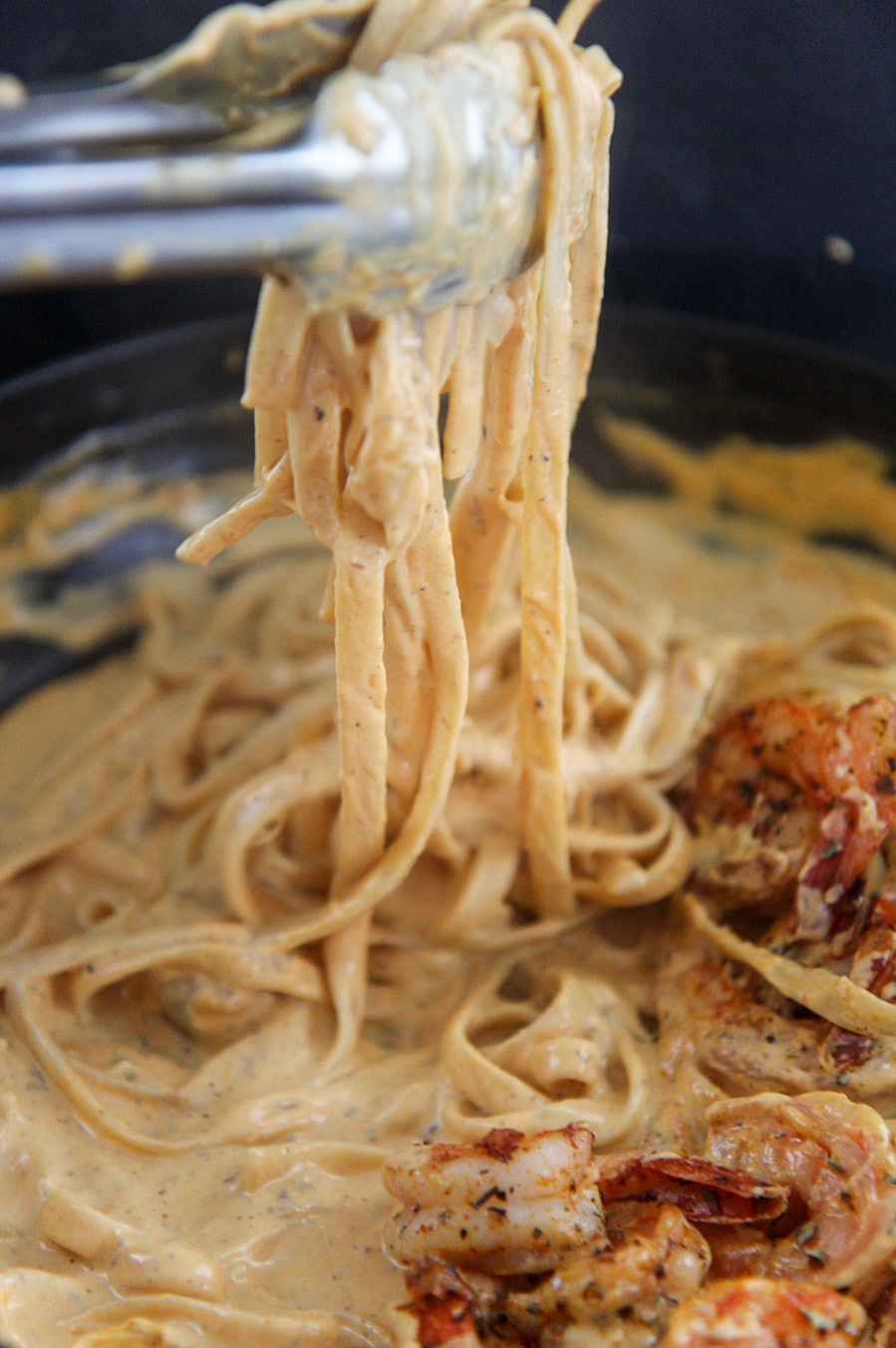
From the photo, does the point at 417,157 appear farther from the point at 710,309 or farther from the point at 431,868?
the point at 710,309

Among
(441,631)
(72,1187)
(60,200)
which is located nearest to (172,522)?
(441,631)

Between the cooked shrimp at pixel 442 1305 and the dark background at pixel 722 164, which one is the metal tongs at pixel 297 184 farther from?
the dark background at pixel 722 164

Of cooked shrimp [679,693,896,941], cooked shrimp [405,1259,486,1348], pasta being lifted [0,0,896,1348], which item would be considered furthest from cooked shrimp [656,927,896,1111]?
cooked shrimp [405,1259,486,1348]

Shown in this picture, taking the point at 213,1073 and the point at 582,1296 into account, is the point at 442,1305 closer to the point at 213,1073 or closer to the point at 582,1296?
the point at 582,1296

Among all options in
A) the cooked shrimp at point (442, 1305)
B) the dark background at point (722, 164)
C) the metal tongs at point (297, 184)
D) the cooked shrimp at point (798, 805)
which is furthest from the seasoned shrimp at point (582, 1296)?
the dark background at point (722, 164)

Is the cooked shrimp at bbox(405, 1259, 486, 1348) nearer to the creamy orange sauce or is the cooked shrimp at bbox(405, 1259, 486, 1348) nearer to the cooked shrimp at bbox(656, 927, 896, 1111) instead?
the creamy orange sauce

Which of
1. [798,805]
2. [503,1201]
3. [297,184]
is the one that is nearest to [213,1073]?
[503,1201]
